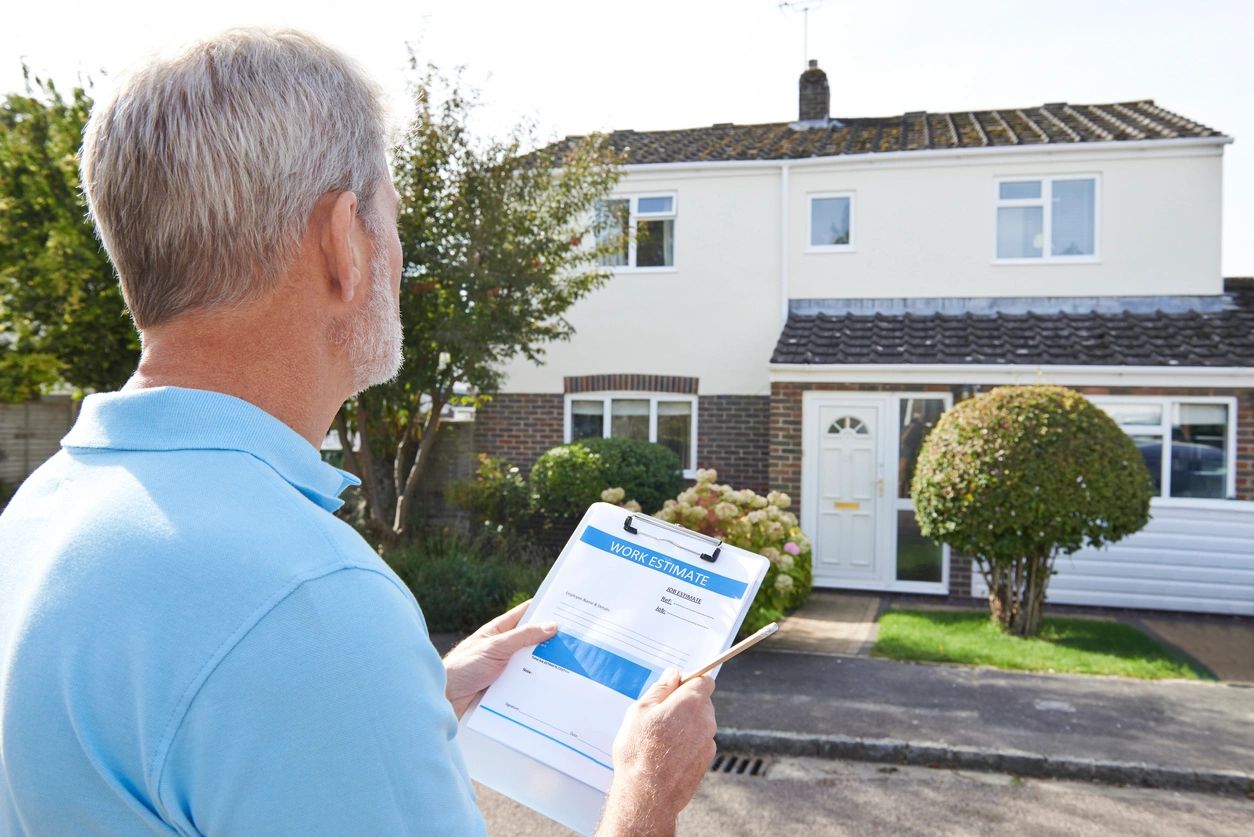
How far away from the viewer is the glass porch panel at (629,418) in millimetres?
13289

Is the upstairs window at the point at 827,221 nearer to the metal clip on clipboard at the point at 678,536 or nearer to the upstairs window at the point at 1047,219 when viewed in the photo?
the upstairs window at the point at 1047,219

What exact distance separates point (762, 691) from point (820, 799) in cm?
181

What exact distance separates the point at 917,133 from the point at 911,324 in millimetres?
→ 3320

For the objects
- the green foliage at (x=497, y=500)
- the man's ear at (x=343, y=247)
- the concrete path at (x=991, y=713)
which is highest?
the man's ear at (x=343, y=247)

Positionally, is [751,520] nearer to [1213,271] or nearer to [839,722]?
[839,722]

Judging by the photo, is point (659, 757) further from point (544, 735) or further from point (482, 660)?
point (482, 660)

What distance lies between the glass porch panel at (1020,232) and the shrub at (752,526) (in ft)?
19.4

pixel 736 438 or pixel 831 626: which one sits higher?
pixel 736 438

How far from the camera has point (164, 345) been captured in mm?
1134

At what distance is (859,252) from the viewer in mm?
12781

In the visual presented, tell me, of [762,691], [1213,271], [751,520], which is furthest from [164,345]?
[1213,271]

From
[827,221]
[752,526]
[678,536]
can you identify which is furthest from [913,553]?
[678,536]

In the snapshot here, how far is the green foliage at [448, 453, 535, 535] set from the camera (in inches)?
483

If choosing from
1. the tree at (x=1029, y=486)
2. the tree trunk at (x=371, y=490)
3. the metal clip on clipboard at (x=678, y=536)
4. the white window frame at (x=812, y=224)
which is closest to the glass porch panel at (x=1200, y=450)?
the tree at (x=1029, y=486)
